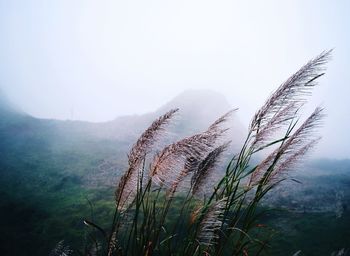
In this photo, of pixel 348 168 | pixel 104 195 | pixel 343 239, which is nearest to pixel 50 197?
pixel 104 195

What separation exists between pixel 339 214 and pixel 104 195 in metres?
39.5

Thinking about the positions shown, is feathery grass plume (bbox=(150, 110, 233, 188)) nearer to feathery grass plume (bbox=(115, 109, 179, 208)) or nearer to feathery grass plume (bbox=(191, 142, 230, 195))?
feathery grass plume (bbox=(115, 109, 179, 208))

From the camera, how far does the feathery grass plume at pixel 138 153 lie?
7.55 ft

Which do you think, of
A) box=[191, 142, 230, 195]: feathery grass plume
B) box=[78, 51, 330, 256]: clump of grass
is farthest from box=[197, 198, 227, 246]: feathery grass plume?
box=[191, 142, 230, 195]: feathery grass plume

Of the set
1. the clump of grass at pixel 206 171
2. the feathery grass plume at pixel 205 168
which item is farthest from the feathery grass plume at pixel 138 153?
the feathery grass plume at pixel 205 168

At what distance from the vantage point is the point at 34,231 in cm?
4169

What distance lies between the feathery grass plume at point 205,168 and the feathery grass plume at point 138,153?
24.2 inches

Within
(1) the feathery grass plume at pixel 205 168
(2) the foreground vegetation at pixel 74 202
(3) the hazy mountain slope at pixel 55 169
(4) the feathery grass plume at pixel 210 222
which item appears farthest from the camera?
(3) the hazy mountain slope at pixel 55 169

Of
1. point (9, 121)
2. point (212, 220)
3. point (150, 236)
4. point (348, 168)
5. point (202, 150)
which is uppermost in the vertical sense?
point (202, 150)

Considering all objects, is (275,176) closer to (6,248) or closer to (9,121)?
(6,248)

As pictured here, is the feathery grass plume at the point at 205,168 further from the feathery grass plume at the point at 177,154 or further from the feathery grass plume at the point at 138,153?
the feathery grass plume at the point at 138,153

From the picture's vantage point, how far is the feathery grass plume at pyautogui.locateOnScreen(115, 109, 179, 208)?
230 cm

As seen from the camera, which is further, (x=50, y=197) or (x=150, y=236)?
(x=50, y=197)

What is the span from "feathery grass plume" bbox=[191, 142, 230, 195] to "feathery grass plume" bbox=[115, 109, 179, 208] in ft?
2.01
